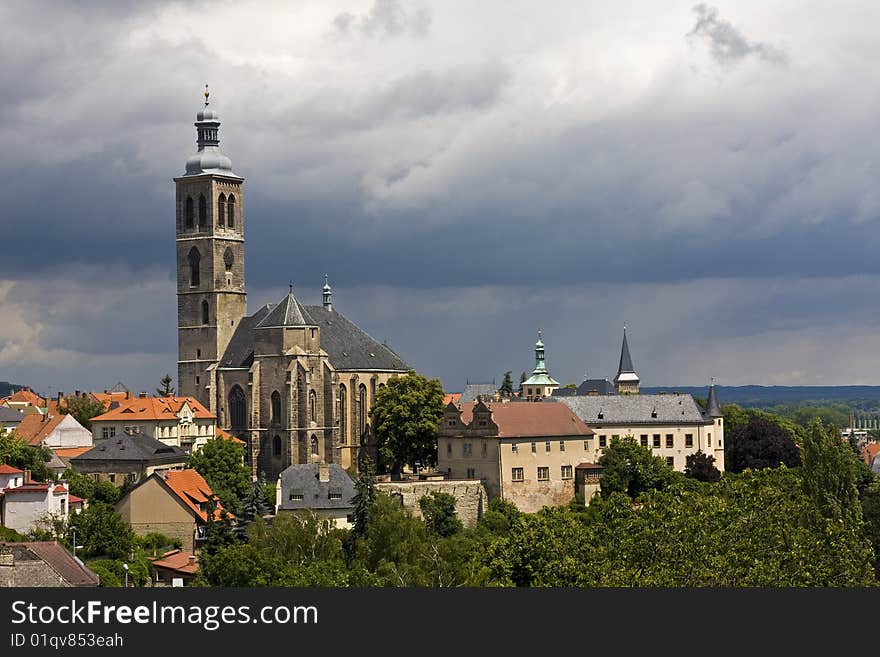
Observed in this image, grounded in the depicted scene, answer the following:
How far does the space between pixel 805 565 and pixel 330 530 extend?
32703 millimetres

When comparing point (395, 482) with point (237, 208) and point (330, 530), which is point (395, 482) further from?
point (237, 208)

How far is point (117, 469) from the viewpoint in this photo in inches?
3775

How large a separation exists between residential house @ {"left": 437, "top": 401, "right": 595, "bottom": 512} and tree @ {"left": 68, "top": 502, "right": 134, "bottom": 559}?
73.7 feet

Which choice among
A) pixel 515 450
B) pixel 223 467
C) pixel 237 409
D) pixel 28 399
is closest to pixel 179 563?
pixel 223 467

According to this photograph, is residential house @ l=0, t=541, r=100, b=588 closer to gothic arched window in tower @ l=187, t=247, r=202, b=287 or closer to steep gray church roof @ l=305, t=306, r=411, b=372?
steep gray church roof @ l=305, t=306, r=411, b=372

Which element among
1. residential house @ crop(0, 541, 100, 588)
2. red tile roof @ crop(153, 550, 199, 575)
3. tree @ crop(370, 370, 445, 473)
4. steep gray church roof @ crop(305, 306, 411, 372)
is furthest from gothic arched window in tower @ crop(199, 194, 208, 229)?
residential house @ crop(0, 541, 100, 588)

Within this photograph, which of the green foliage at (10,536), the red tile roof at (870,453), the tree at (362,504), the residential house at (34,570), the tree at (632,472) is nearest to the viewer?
the residential house at (34,570)

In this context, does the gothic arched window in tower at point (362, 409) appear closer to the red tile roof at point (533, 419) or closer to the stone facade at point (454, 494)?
the red tile roof at point (533, 419)

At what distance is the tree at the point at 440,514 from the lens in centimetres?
8688

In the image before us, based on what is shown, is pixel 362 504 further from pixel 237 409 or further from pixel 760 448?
pixel 760 448

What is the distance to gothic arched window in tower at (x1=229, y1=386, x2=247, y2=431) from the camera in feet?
378

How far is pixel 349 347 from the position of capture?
119 metres

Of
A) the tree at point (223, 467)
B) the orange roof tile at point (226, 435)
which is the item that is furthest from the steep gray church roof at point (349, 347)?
the tree at point (223, 467)

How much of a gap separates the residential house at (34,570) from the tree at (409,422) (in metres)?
48.1
